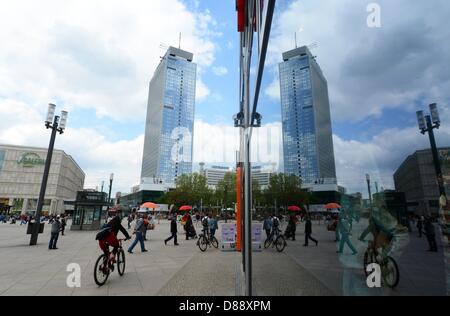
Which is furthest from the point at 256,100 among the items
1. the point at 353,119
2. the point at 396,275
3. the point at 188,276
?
the point at 188,276

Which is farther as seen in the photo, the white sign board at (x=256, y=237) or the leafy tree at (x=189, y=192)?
the leafy tree at (x=189, y=192)

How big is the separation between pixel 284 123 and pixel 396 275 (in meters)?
2.14

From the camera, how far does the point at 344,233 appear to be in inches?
60.9

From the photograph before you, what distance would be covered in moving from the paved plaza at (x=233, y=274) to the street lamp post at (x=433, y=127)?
0.71 feet

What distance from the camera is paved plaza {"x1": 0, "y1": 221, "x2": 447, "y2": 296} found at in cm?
104

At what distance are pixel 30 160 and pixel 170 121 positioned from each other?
69374 millimetres

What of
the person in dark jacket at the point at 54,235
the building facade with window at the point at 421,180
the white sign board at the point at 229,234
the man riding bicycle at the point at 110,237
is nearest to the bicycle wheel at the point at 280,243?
the white sign board at the point at 229,234

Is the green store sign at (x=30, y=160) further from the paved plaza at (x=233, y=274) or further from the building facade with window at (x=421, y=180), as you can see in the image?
the building facade with window at (x=421, y=180)

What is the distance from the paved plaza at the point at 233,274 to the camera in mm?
1044

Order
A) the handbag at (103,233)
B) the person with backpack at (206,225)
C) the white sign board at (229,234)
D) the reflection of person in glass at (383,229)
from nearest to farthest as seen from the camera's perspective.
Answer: the reflection of person in glass at (383,229)
the handbag at (103,233)
the white sign board at (229,234)
the person with backpack at (206,225)

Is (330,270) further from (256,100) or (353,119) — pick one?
(256,100)

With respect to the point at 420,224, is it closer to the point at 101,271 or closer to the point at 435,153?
the point at 435,153

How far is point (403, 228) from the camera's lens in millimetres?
1031

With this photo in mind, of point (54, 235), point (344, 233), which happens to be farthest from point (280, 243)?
point (54, 235)
